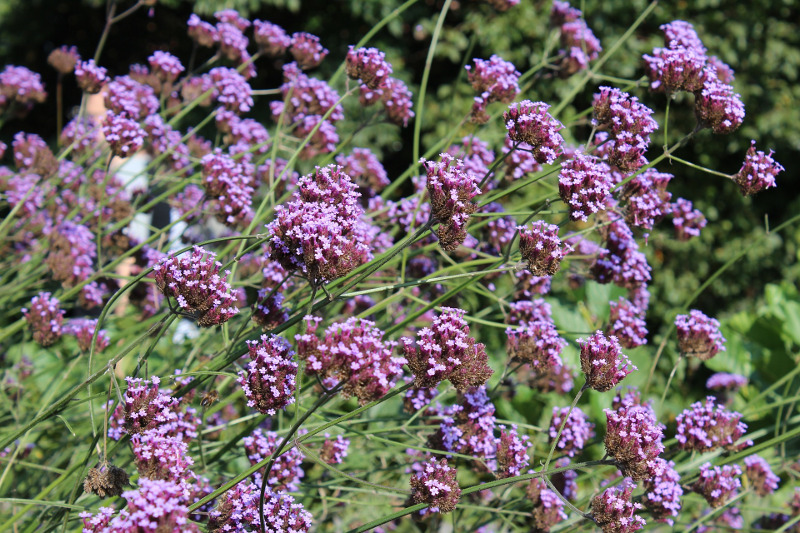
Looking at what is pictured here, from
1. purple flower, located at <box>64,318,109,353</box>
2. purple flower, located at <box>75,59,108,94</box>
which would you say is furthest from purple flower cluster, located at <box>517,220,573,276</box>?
purple flower, located at <box>75,59,108,94</box>

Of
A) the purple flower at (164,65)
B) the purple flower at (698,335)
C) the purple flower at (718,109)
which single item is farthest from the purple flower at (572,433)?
the purple flower at (164,65)

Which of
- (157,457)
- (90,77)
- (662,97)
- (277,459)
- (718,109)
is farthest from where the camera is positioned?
(662,97)

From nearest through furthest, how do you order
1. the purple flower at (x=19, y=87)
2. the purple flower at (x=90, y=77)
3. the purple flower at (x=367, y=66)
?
the purple flower at (x=367, y=66) → the purple flower at (x=90, y=77) → the purple flower at (x=19, y=87)

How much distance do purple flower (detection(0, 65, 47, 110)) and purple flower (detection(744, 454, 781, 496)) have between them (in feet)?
10.0

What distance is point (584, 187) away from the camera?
1842mm

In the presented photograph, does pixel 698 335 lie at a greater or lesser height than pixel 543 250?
lesser

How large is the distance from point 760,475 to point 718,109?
1195 mm

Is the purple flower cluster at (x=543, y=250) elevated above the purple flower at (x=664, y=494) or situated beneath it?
elevated above

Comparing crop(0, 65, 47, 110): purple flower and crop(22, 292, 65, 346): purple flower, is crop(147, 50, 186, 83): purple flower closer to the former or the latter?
crop(0, 65, 47, 110): purple flower

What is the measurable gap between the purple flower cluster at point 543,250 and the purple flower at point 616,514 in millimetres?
535

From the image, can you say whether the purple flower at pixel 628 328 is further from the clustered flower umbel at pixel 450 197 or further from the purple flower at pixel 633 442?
the clustered flower umbel at pixel 450 197

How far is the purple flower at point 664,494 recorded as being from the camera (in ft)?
6.57

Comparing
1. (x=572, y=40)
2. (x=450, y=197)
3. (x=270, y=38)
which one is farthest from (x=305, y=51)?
(x=450, y=197)

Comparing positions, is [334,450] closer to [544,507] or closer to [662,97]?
[544,507]
